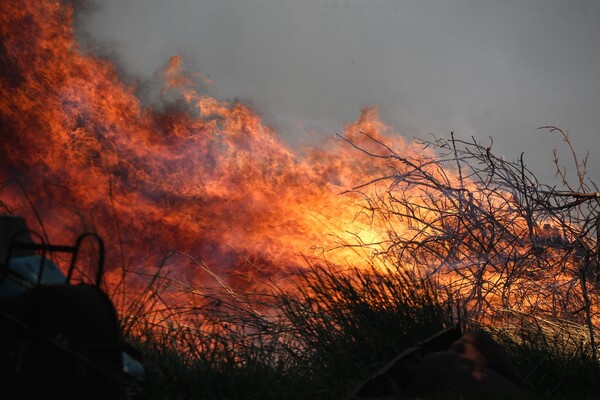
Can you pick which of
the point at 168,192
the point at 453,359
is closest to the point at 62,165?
the point at 168,192

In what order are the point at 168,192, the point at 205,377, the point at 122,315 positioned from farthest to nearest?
the point at 168,192, the point at 122,315, the point at 205,377

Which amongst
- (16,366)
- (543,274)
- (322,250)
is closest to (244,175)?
(322,250)

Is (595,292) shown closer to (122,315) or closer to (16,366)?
(122,315)

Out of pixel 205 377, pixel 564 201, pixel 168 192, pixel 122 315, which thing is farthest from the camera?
pixel 168 192

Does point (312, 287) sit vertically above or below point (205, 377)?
above

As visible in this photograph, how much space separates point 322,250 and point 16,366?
522 centimetres

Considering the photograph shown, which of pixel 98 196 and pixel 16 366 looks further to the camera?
pixel 98 196

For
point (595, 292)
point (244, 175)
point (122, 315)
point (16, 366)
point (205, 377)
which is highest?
point (244, 175)

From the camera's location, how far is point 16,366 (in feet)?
10.0

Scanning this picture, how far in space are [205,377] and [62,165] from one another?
8.37 m

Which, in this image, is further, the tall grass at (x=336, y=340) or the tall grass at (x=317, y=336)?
the tall grass at (x=336, y=340)

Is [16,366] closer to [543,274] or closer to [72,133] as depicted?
[543,274]

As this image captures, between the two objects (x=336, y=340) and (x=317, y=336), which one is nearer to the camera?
(x=336, y=340)

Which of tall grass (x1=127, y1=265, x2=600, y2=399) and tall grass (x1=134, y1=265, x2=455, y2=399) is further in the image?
tall grass (x1=127, y1=265, x2=600, y2=399)
